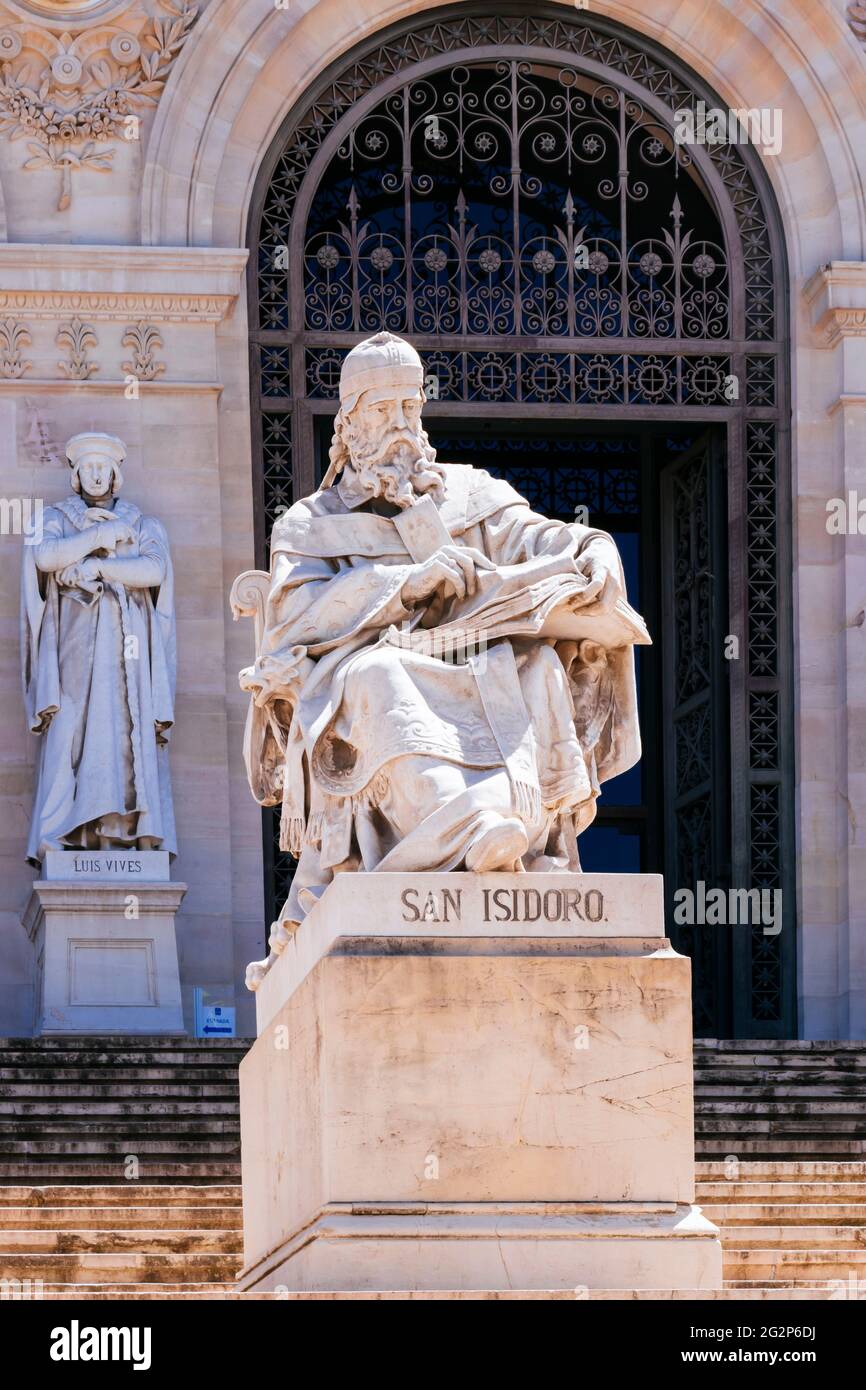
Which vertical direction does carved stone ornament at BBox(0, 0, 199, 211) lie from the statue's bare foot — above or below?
above

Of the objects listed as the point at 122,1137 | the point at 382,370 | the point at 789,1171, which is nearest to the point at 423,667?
the point at 382,370

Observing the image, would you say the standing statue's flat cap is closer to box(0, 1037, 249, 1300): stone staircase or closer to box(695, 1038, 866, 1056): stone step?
box(0, 1037, 249, 1300): stone staircase

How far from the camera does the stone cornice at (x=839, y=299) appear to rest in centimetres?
2106

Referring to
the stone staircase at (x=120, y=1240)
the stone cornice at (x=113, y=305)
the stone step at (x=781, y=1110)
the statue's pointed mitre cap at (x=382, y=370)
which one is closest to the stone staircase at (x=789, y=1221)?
the stone step at (x=781, y=1110)

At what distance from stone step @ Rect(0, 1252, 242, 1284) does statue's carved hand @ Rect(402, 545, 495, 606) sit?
106 inches

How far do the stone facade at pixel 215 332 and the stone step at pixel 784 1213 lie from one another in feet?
21.5

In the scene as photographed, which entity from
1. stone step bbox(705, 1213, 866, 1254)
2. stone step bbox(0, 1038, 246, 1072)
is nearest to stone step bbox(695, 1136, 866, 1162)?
stone step bbox(705, 1213, 866, 1254)

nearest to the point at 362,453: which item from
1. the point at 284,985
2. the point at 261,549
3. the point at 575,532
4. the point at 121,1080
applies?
the point at 575,532

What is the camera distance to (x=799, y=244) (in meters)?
21.4

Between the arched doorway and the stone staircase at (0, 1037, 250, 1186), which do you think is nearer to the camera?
the stone staircase at (0, 1037, 250, 1186)

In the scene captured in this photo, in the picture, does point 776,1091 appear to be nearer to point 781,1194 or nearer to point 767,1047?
point 767,1047

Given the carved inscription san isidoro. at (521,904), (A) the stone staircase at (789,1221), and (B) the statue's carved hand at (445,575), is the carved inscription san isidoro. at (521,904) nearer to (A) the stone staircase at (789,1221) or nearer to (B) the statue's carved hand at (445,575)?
(B) the statue's carved hand at (445,575)

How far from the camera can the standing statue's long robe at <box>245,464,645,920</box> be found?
1117 centimetres

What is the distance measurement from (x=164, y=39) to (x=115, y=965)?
208 inches
